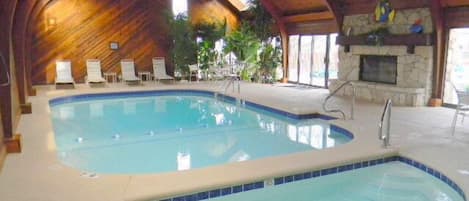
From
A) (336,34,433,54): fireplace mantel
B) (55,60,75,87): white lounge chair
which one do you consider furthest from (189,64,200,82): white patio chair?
(336,34,433,54): fireplace mantel

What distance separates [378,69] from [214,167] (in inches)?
290

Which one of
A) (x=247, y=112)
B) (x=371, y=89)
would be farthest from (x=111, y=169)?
(x=371, y=89)

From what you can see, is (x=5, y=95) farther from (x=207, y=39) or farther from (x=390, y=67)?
(x=207, y=39)

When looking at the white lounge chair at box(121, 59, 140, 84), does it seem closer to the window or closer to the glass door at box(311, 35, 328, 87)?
the window

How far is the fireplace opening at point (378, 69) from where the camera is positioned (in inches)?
391

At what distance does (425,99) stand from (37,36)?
Result: 1139cm

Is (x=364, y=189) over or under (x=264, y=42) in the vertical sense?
under

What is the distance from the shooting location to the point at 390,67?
10.0 m

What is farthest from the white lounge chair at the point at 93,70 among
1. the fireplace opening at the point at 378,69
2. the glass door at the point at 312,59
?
the fireplace opening at the point at 378,69

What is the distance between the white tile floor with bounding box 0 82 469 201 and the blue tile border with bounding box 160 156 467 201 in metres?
0.06

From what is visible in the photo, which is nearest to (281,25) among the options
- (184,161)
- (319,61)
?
(319,61)

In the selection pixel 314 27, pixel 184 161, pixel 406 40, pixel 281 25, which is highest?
pixel 281 25

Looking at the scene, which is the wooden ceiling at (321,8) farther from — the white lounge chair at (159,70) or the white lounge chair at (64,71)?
the white lounge chair at (64,71)

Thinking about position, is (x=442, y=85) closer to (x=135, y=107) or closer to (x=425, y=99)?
(x=425, y=99)
